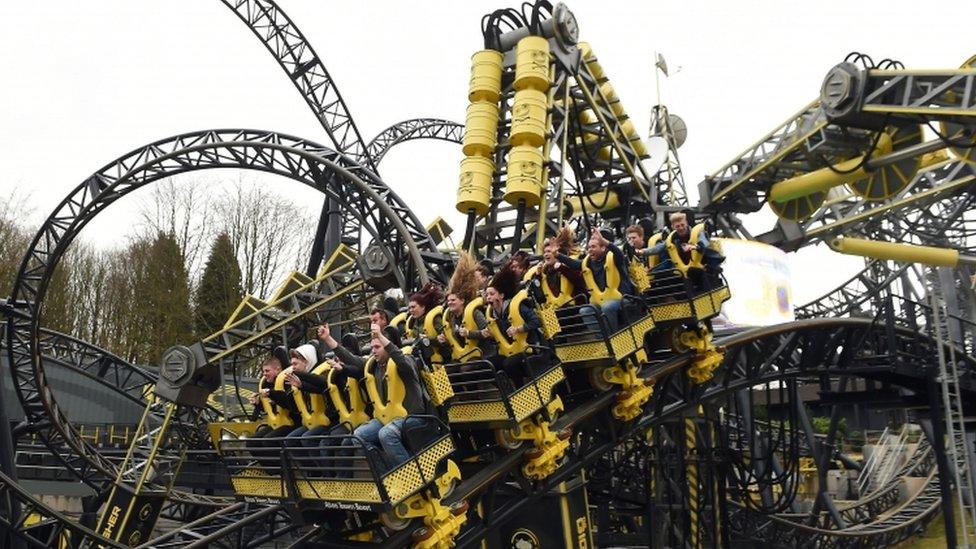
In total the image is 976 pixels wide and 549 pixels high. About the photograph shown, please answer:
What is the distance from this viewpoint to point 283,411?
353 inches

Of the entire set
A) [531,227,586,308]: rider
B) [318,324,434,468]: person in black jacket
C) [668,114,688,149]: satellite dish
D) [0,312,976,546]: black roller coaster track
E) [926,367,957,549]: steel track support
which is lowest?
[926,367,957,549]: steel track support

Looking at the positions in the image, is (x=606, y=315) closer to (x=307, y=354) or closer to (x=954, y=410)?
(x=307, y=354)

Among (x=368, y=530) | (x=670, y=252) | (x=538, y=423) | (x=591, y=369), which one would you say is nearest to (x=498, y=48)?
(x=670, y=252)

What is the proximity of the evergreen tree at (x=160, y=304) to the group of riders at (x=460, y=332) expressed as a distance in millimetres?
27999

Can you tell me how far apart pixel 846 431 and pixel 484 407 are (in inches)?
1226

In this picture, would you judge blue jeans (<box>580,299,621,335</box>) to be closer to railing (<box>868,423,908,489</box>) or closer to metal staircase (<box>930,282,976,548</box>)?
metal staircase (<box>930,282,976,548</box>)

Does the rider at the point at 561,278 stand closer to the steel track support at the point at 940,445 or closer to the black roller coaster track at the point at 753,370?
the black roller coaster track at the point at 753,370

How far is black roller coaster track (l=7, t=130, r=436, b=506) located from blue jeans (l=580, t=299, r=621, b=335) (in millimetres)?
4247

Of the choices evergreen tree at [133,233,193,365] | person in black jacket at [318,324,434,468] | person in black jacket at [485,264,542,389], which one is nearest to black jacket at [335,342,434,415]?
person in black jacket at [318,324,434,468]

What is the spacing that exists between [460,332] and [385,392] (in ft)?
5.16

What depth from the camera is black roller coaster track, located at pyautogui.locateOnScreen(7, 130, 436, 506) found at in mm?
14516

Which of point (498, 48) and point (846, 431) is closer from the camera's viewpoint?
point (498, 48)

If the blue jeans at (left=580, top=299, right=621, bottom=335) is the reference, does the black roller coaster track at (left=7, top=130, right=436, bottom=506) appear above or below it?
above

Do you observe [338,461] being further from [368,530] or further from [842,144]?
[842,144]
